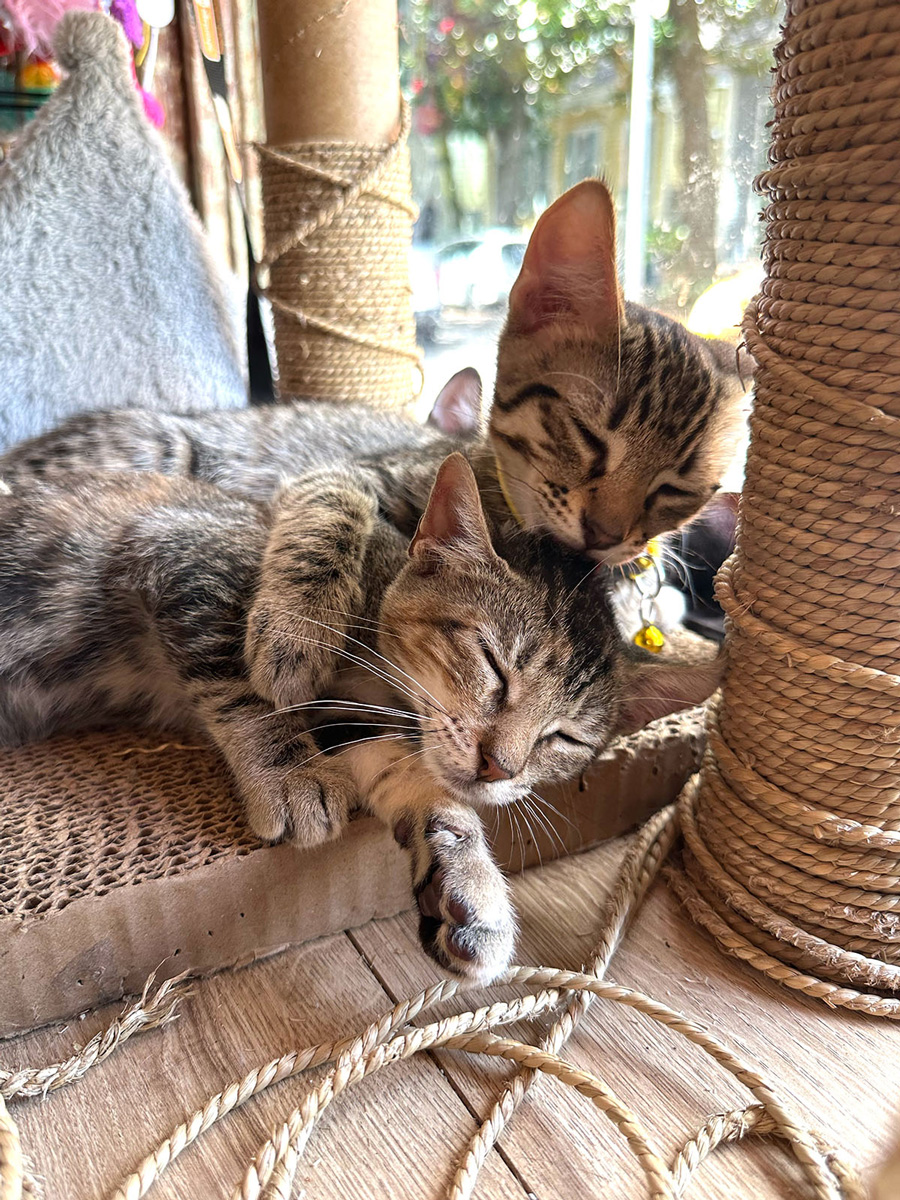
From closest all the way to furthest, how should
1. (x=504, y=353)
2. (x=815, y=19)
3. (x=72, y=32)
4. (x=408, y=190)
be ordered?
(x=815, y=19), (x=504, y=353), (x=72, y=32), (x=408, y=190)

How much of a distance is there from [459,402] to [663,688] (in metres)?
1.02

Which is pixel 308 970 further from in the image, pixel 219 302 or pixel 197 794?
pixel 219 302

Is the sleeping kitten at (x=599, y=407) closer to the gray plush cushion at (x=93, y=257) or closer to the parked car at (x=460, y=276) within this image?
the gray plush cushion at (x=93, y=257)

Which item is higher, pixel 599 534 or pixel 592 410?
pixel 592 410

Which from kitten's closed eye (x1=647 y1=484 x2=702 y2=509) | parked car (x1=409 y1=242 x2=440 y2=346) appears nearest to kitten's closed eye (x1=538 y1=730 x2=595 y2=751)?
kitten's closed eye (x1=647 y1=484 x2=702 y2=509)

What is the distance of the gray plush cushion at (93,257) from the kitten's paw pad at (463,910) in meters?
1.21

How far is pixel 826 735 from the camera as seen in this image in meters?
0.85

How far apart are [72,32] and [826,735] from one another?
1.74 meters

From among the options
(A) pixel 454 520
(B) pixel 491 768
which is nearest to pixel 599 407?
(A) pixel 454 520

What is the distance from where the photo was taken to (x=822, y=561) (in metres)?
0.82

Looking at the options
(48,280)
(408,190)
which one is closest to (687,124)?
(408,190)

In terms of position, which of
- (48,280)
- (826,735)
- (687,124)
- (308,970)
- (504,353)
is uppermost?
(687,124)

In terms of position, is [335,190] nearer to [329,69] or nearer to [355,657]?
[329,69]

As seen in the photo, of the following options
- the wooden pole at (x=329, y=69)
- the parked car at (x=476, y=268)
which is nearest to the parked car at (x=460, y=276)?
the parked car at (x=476, y=268)
